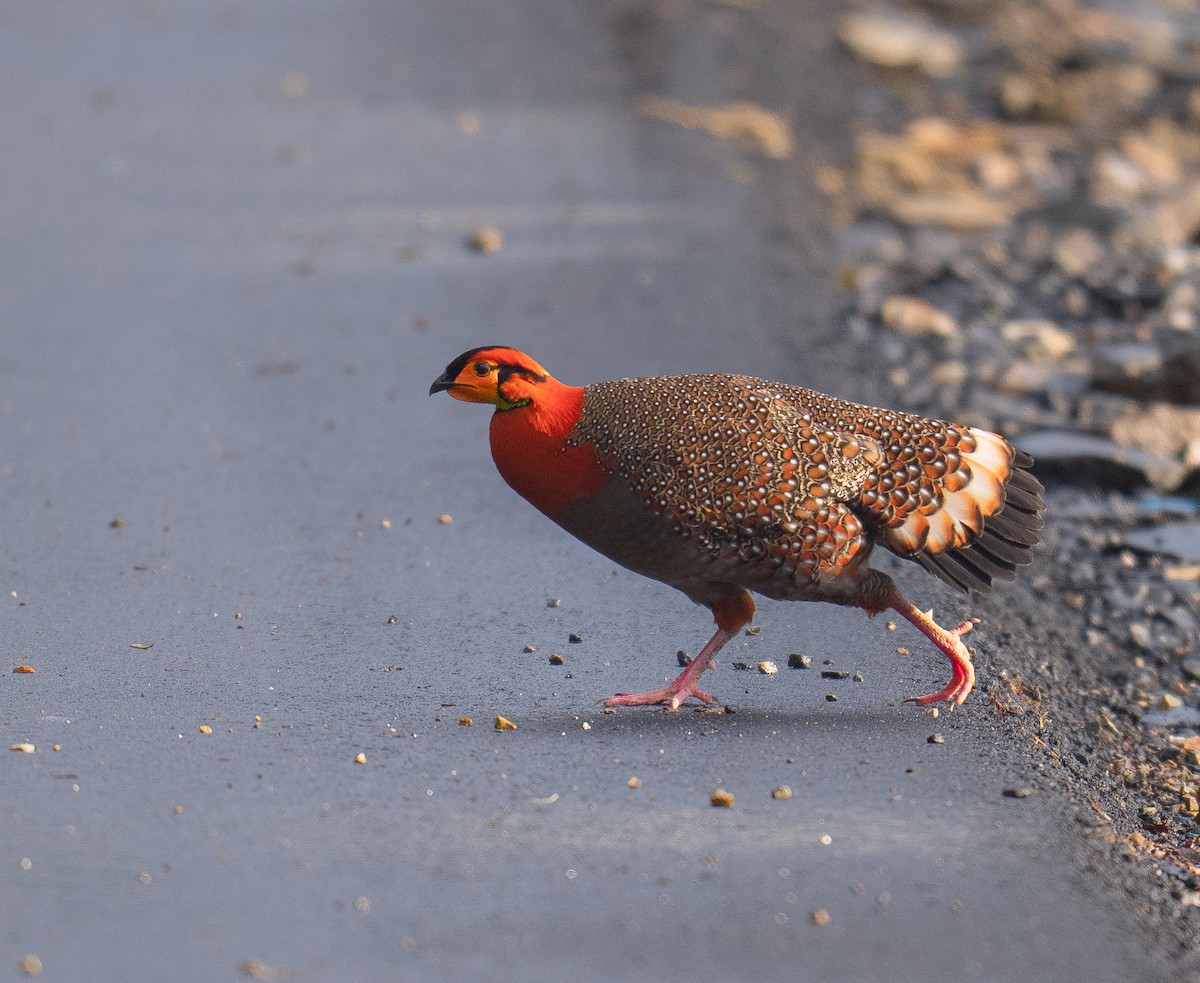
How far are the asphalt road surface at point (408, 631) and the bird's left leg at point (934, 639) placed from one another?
98 millimetres

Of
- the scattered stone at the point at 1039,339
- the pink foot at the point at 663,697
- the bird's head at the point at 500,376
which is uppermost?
the bird's head at the point at 500,376

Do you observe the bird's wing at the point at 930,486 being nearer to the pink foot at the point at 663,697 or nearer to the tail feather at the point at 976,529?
the tail feather at the point at 976,529

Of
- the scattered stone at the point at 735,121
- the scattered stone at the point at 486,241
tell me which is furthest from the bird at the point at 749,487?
the scattered stone at the point at 735,121

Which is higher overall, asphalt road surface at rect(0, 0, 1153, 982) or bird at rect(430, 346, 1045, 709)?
bird at rect(430, 346, 1045, 709)

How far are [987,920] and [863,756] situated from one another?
2.77 ft

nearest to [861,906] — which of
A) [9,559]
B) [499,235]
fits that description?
[9,559]

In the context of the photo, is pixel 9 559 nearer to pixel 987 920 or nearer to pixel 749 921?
pixel 749 921

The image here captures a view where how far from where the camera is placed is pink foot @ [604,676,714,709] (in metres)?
4.70

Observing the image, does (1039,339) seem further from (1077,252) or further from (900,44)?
(900,44)

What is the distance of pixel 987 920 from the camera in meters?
3.57

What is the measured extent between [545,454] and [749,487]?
0.58 meters

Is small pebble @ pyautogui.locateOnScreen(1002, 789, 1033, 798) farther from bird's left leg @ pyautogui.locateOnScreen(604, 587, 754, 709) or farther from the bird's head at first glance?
the bird's head

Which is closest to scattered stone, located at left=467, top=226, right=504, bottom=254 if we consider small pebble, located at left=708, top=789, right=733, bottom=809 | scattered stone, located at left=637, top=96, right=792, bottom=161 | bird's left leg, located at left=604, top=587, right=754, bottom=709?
scattered stone, located at left=637, top=96, right=792, bottom=161

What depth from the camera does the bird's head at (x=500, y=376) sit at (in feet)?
15.1
